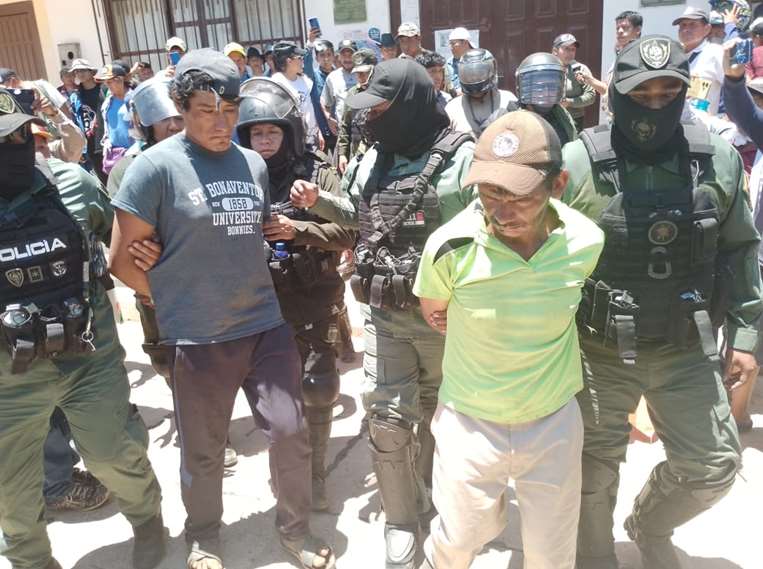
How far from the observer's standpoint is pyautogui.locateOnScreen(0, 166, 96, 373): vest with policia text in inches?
93.7

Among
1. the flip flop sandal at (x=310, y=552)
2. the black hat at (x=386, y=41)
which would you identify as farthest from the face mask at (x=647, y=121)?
the black hat at (x=386, y=41)

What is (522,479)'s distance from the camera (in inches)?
80.0

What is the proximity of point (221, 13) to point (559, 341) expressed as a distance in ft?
35.5

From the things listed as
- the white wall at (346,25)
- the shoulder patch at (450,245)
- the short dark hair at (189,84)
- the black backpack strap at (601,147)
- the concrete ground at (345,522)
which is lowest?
the concrete ground at (345,522)

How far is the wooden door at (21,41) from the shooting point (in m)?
12.1

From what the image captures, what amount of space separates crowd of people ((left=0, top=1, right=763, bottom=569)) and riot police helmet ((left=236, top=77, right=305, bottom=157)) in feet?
0.05

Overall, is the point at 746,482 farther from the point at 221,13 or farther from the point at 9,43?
the point at 9,43

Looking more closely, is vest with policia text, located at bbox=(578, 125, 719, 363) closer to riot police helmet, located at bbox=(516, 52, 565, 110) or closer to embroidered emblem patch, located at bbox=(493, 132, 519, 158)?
embroidered emblem patch, located at bbox=(493, 132, 519, 158)

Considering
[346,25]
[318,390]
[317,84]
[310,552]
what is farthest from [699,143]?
[346,25]

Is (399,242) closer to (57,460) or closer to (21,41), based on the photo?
(57,460)

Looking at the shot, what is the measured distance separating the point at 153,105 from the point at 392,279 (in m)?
1.57

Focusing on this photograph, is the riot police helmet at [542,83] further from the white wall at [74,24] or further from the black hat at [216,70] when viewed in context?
the white wall at [74,24]

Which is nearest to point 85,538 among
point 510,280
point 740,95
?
point 510,280

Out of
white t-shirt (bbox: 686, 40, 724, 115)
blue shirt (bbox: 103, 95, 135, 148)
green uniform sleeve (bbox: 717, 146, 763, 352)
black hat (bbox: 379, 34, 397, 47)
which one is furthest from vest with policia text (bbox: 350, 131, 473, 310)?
black hat (bbox: 379, 34, 397, 47)
